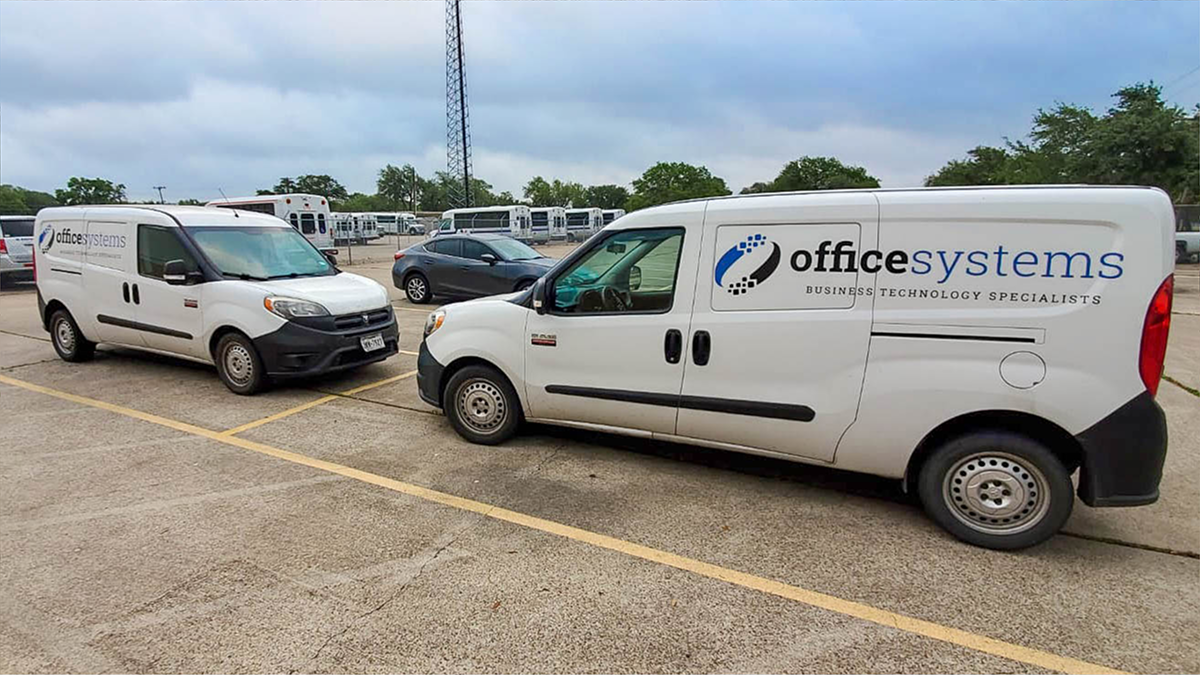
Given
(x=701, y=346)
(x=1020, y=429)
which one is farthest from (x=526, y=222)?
(x=1020, y=429)

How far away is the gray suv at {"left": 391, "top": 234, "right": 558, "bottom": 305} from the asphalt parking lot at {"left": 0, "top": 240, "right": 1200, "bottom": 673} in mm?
7351


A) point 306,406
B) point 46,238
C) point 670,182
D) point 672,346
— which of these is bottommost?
point 306,406

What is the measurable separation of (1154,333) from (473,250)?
36.4ft

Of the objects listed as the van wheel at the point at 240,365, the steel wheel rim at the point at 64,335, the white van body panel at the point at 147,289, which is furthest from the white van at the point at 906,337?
the steel wheel rim at the point at 64,335

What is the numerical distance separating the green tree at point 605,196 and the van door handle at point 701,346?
106 meters

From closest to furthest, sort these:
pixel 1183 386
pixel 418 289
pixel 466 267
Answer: pixel 1183 386
pixel 466 267
pixel 418 289

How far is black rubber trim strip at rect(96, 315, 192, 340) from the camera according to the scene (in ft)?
20.3

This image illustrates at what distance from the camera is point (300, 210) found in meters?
24.1

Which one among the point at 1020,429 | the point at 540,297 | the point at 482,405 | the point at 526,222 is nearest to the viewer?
the point at 1020,429

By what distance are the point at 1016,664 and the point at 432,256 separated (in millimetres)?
12109

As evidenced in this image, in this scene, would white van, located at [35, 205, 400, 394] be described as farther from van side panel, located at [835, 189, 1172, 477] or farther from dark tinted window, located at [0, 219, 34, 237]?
dark tinted window, located at [0, 219, 34, 237]

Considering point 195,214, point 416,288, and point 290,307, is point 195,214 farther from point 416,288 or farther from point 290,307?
point 416,288

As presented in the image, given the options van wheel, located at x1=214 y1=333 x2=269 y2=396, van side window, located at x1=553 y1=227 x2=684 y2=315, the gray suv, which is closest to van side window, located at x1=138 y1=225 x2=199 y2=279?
van wheel, located at x1=214 y1=333 x2=269 y2=396

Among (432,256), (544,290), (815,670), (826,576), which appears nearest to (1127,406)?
(826,576)
